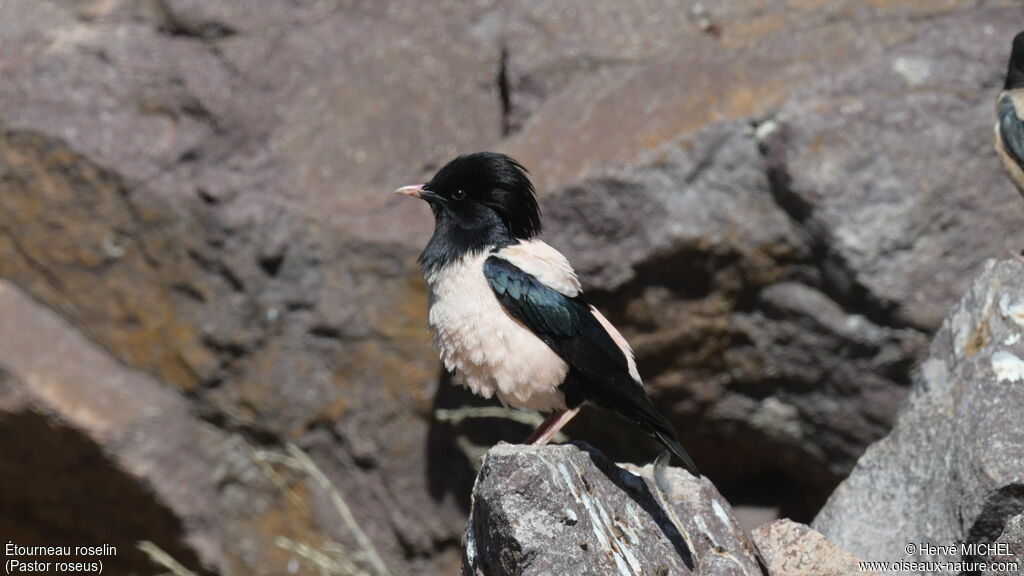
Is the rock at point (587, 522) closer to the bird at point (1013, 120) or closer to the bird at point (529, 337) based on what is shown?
the bird at point (529, 337)

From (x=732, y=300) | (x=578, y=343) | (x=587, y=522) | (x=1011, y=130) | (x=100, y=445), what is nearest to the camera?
(x=587, y=522)

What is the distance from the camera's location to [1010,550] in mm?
4422

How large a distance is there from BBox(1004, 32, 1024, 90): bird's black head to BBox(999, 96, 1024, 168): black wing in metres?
0.12

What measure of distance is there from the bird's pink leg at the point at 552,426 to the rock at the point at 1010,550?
1.72 metres

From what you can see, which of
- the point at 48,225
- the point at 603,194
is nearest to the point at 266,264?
the point at 48,225

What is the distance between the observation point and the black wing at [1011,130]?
22.2 feet

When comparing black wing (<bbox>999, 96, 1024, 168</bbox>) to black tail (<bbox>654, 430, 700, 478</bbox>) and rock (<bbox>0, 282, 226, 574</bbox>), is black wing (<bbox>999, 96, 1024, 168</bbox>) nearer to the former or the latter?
black tail (<bbox>654, 430, 700, 478</bbox>)

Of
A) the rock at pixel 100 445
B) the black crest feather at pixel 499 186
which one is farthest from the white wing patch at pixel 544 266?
the rock at pixel 100 445

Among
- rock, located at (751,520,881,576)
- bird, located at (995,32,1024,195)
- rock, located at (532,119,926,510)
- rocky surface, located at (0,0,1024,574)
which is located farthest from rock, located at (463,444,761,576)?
bird, located at (995,32,1024,195)

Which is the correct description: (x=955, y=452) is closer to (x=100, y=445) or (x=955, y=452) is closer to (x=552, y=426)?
(x=552, y=426)

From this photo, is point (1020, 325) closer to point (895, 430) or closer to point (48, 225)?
point (895, 430)

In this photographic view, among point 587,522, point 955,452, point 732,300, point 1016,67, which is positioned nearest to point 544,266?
point 587,522

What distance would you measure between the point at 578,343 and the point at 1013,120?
128 inches

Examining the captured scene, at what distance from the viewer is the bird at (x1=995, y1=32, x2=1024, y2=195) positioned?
6805 millimetres
